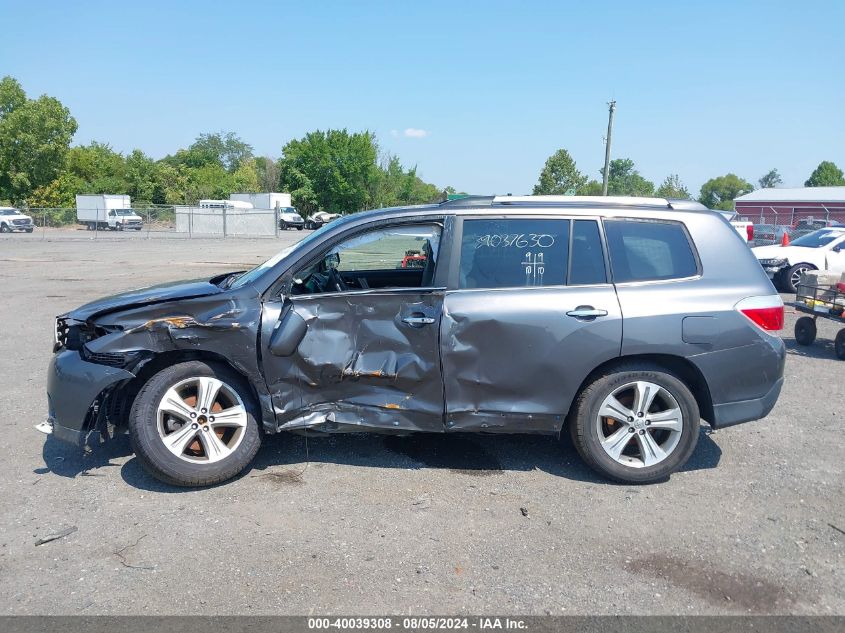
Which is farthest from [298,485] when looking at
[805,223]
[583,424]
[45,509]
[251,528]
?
[805,223]

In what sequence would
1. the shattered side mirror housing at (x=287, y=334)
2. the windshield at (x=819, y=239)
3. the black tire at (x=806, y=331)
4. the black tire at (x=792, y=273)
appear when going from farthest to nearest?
1. the windshield at (x=819, y=239)
2. the black tire at (x=792, y=273)
3. the black tire at (x=806, y=331)
4. the shattered side mirror housing at (x=287, y=334)

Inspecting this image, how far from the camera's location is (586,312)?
4.46m

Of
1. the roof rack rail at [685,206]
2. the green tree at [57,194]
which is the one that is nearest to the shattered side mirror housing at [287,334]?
the roof rack rail at [685,206]

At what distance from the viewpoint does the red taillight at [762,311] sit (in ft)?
14.9

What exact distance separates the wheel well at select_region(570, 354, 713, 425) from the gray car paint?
5 cm

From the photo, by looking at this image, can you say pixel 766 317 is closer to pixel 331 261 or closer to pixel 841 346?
pixel 331 261

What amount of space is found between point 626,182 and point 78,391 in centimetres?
6023

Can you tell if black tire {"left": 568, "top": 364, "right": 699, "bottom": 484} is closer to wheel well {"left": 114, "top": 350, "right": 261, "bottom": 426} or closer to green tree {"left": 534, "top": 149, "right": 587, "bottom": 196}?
wheel well {"left": 114, "top": 350, "right": 261, "bottom": 426}

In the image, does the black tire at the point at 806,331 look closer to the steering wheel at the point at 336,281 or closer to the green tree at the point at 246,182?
the steering wheel at the point at 336,281

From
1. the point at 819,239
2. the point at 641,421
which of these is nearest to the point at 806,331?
the point at 641,421

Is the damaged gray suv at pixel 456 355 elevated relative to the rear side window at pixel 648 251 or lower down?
lower down

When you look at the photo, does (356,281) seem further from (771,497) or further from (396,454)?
(771,497)

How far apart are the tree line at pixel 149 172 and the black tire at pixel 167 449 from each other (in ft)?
169

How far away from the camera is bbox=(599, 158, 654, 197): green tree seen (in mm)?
55669
